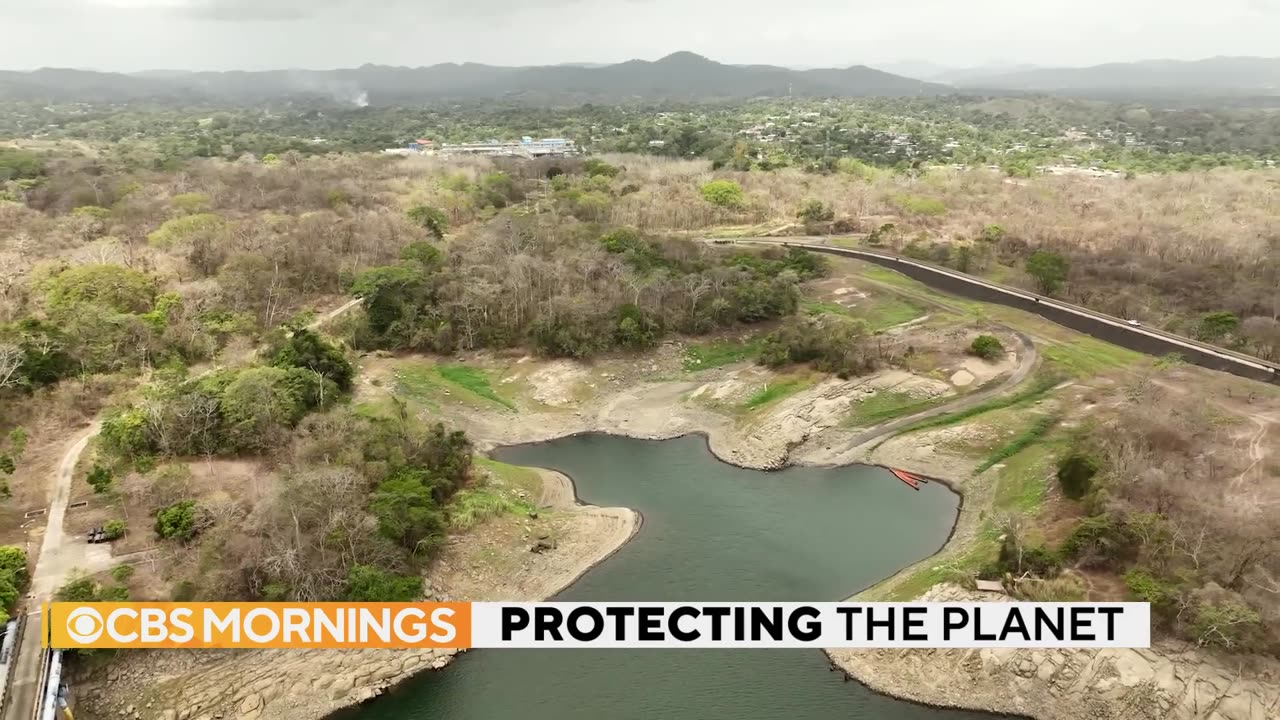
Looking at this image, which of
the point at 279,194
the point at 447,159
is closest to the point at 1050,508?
the point at 279,194

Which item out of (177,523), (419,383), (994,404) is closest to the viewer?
(177,523)

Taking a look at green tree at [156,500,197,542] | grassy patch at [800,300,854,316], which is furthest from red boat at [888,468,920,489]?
green tree at [156,500,197,542]

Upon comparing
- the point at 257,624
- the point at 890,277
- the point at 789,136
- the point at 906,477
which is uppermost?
the point at 789,136

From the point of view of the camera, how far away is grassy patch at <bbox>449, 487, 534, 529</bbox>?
33094mm

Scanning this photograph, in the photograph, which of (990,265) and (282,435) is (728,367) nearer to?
(282,435)

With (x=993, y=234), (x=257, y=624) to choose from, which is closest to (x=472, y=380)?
(x=257, y=624)

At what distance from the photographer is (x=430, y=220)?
2849 inches

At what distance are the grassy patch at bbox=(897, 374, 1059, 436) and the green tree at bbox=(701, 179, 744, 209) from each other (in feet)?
164

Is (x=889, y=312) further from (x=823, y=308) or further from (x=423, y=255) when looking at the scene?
(x=423, y=255)

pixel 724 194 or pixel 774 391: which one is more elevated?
pixel 724 194

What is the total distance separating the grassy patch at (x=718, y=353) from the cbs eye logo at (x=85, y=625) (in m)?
33.8

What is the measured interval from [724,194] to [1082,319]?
4606 cm

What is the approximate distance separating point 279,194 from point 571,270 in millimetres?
40754

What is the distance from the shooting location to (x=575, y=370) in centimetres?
4950
